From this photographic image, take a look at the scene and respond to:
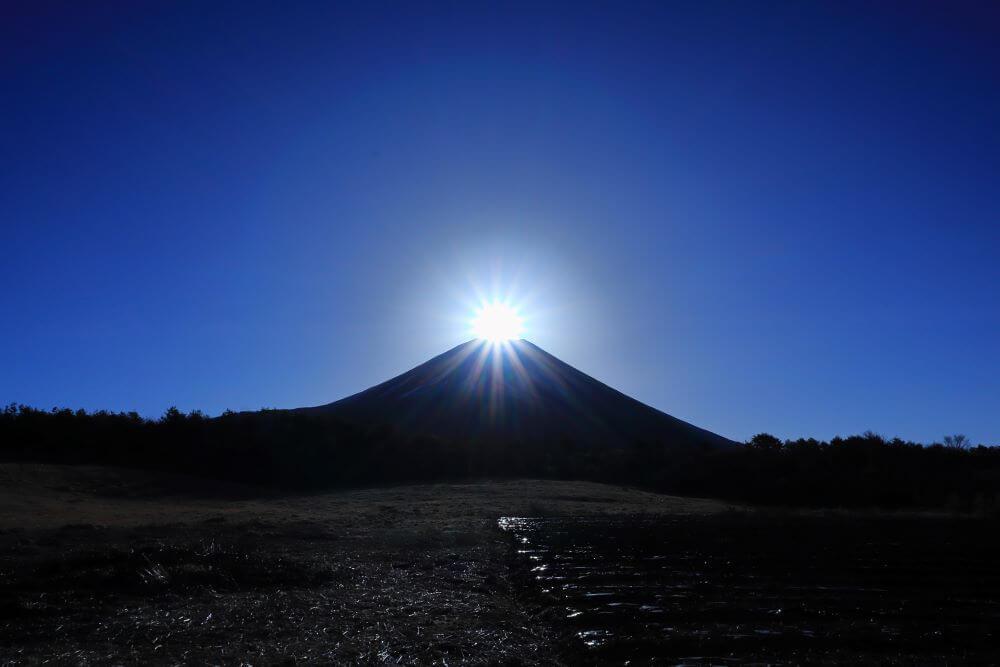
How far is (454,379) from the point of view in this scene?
286 feet

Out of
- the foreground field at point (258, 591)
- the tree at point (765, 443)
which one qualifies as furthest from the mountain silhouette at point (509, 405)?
the foreground field at point (258, 591)

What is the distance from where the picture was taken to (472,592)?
1066cm

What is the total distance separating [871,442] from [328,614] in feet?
146

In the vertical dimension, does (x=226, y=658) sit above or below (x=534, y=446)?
below

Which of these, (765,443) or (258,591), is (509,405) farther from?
(258,591)

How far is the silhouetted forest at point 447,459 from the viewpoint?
36.8 meters

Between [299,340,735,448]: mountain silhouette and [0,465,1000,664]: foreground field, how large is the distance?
37.1m

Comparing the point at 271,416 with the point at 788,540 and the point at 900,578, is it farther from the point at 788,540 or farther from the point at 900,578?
the point at 900,578

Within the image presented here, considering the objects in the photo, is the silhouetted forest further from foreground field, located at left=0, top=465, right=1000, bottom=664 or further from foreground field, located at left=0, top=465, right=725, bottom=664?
foreground field, located at left=0, top=465, right=725, bottom=664

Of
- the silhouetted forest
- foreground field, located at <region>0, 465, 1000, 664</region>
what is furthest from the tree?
foreground field, located at <region>0, 465, 1000, 664</region>

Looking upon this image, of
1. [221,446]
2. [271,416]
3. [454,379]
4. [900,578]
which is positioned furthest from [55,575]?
[454,379]

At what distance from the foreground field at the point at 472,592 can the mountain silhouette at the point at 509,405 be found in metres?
37.1

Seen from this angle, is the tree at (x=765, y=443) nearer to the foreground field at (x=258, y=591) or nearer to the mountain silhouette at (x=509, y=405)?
the mountain silhouette at (x=509, y=405)

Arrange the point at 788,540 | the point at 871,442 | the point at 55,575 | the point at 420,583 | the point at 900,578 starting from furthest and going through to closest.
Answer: the point at 871,442, the point at 788,540, the point at 900,578, the point at 420,583, the point at 55,575
